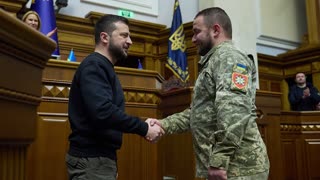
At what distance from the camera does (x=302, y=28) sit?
7578mm

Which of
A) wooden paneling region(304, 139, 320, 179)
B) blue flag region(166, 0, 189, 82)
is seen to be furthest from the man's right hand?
blue flag region(166, 0, 189, 82)

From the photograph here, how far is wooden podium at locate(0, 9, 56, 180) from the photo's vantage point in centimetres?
99

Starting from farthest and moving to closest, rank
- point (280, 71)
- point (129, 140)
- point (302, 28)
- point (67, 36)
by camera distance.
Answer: point (302, 28) → point (280, 71) → point (67, 36) → point (129, 140)

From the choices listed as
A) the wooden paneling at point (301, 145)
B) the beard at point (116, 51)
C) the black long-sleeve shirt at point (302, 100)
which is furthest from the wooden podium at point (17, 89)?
the black long-sleeve shirt at point (302, 100)

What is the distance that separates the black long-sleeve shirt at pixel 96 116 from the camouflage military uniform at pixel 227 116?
297 millimetres

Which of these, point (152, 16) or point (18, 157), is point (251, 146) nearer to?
point (18, 157)

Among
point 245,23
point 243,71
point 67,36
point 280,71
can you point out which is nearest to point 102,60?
point 243,71

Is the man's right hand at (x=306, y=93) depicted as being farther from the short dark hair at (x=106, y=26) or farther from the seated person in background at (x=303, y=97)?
the short dark hair at (x=106, y=26)

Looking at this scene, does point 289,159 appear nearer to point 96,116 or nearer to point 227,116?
point 227,116

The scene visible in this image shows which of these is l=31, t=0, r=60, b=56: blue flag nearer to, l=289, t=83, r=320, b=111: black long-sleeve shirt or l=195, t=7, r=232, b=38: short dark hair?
l=195, t=7, r=232, b=38: short dark hair

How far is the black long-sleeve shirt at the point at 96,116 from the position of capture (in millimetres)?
1687

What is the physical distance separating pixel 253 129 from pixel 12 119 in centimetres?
109

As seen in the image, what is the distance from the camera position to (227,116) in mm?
1670

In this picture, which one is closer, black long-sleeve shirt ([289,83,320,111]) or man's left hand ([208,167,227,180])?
man's left hand ([208,167,227,180])
